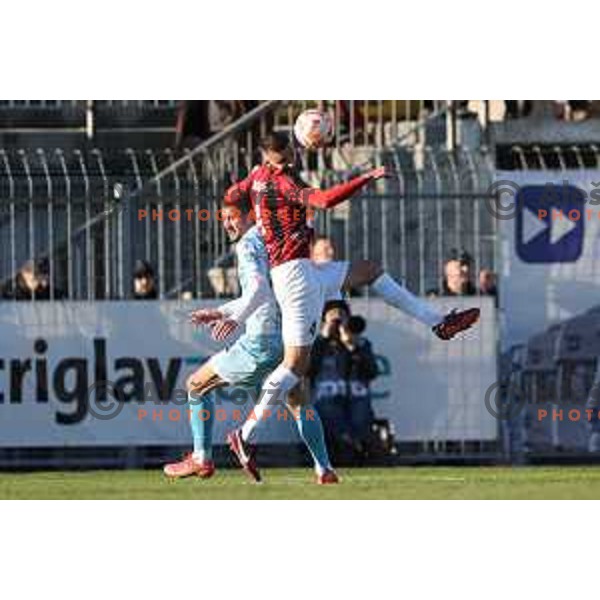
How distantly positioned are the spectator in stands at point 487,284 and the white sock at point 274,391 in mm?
5823

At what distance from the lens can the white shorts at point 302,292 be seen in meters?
19.9

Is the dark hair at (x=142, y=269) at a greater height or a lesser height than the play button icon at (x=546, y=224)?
lesser

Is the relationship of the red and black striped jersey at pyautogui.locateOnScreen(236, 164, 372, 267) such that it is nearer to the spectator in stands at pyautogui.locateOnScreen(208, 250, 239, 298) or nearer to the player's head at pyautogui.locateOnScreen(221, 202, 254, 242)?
the player's head at pyautogui.locateOnScreen(221, 202, 254, 242)

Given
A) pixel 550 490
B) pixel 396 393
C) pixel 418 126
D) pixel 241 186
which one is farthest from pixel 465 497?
pixel 418 126

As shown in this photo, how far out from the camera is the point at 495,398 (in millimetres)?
25406

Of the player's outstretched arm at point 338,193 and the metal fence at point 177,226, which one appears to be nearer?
the player's outstretched arm at point 338,193

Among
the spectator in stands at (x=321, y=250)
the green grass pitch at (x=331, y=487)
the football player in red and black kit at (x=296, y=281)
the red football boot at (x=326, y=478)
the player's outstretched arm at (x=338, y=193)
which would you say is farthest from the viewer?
Result: the spectator in stands at (x=321, y=250)

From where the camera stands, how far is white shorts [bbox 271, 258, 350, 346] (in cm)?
1991

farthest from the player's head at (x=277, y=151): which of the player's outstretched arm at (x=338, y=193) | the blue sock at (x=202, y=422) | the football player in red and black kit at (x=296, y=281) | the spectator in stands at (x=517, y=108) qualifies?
the spectator in stands at (x=517, y=108)

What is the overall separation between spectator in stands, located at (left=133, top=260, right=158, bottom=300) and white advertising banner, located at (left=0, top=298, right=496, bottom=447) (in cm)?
9

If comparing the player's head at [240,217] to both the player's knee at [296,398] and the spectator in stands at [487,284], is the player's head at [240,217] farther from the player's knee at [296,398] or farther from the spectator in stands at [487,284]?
the spectator in stands at [487,284]

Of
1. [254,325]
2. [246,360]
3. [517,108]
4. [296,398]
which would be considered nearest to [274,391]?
[296,398]

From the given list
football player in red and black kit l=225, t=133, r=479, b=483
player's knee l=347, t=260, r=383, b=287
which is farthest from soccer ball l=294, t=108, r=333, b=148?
player's knee l=347, t=260, r=383, b=287
